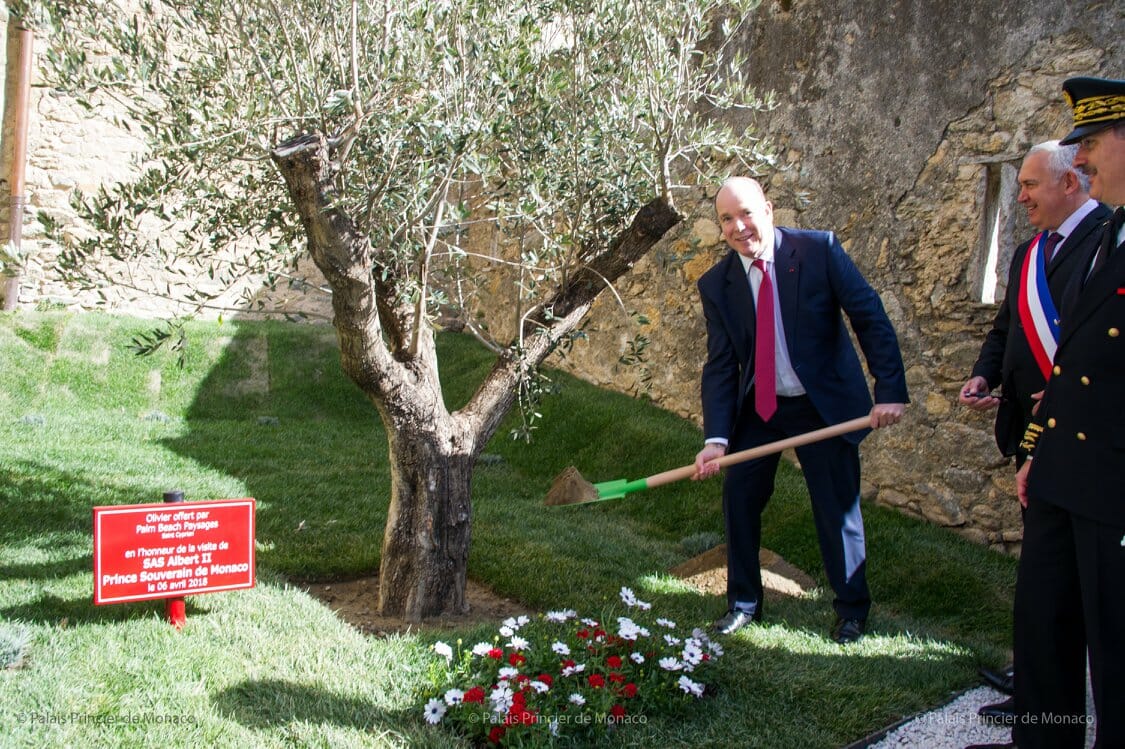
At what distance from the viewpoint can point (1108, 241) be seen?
2717mm

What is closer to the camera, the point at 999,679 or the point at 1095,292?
the point at 1095,292

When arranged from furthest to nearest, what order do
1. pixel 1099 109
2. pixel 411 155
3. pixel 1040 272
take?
pixel 411 155
pixel 1040 272
pixel 1099 109

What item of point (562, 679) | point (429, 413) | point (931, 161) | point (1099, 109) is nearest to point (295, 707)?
point (562, 679)

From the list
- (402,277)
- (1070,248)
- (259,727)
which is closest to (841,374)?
(1070,248)

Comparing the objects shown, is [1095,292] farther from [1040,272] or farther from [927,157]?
[927,157]

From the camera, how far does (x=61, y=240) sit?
4301 mm

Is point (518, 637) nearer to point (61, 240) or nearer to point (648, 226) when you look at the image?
point (648, 226)

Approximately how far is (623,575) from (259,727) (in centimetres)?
256

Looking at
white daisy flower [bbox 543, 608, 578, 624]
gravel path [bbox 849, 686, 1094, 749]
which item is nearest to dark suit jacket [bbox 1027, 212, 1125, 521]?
gravel path [bbox 849, 686, 1094, 749]

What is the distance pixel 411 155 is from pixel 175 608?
7.62ft

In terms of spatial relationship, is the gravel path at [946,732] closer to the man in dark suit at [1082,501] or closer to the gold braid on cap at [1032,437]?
the man in dark suit at [1082,501]

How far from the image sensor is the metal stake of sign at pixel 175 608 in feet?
13.1

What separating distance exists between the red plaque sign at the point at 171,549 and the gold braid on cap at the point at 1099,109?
11.3 feet

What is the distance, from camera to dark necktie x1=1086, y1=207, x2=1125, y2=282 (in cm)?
270
